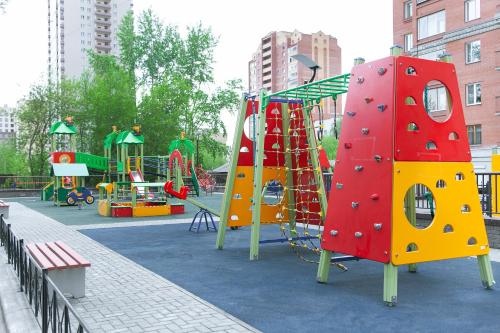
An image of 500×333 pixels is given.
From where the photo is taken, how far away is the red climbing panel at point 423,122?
5.33 metres

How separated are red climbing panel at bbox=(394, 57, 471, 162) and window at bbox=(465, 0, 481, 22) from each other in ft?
77.0

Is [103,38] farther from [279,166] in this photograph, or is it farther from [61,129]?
[279,166]

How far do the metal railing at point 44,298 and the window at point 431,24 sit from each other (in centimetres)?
2747

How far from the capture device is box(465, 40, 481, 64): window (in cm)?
2603

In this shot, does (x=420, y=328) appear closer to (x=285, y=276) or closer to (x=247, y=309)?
(x=247, y=309)

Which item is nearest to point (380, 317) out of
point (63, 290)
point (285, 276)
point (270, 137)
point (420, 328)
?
point (420, 328)

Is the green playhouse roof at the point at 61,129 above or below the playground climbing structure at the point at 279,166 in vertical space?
above

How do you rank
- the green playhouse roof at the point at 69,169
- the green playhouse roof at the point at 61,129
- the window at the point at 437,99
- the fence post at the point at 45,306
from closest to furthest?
the fence post at the point at 45,306 → the green playhouse roof at the point at 69,169 → the green playhouse roof at the point at 61,129 → the window at the point at 437,99

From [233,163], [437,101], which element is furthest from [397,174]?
[437,101]

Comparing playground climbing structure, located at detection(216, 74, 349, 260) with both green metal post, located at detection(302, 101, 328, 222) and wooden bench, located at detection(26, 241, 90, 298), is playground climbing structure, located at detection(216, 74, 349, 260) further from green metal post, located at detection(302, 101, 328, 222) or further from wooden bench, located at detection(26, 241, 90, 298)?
wooden bench, located at detection(26, 241, 90, 298)

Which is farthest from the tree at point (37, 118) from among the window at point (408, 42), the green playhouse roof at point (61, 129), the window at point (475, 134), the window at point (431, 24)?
the window at point (475, 134)

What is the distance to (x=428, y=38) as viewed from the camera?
29000mm

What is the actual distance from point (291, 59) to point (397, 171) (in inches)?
4179

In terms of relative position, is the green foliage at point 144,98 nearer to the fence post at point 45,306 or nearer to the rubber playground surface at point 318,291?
the rubber playground surface at point 318,291
